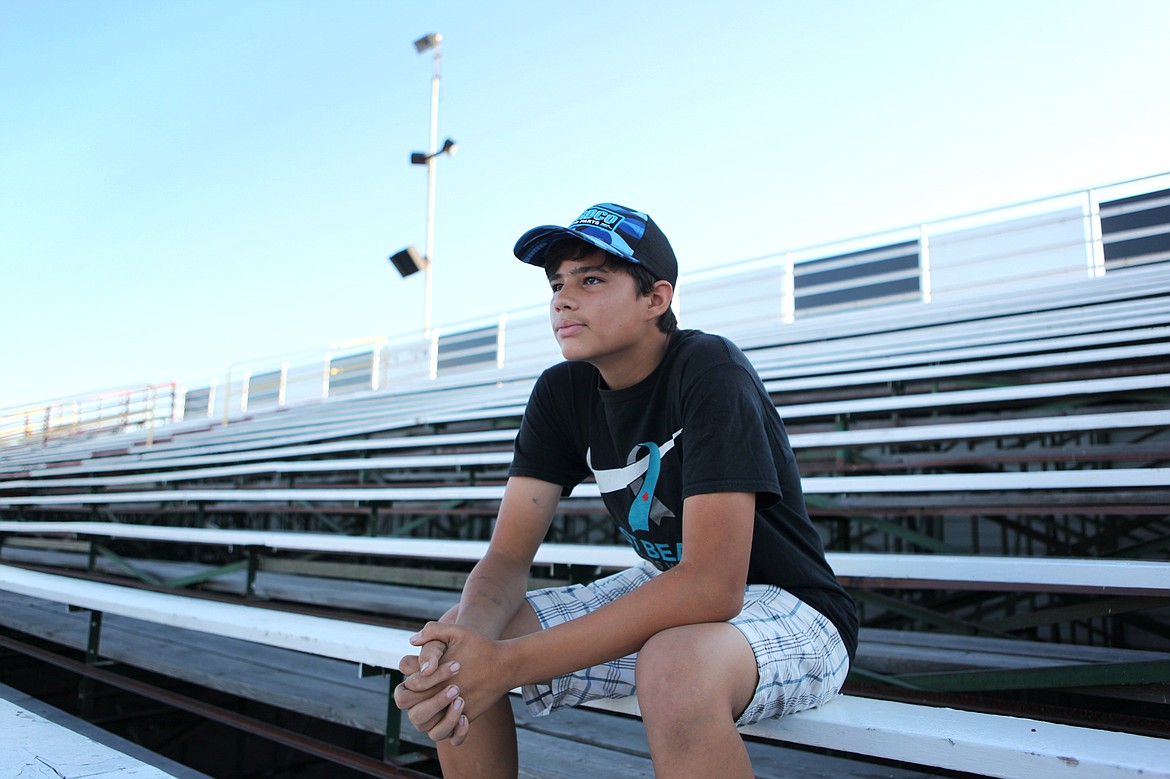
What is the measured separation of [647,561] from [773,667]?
0.42 meters

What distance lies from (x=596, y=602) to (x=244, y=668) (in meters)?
1.62

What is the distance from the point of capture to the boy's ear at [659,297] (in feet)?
3.75

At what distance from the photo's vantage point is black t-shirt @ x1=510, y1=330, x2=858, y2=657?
0.96m

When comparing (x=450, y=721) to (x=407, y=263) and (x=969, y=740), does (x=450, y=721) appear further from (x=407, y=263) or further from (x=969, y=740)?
(x=407, y=263)

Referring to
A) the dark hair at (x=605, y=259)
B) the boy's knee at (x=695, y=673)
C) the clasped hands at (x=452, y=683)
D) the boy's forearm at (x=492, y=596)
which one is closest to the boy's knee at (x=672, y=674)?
the boy's knee at (x=695, y=673)

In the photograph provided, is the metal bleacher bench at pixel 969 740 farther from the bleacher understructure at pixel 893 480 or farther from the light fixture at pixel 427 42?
the light fixture at pixel 427 42

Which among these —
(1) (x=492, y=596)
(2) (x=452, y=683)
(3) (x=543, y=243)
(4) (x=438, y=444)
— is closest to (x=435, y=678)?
(2) (x=452, y=683)

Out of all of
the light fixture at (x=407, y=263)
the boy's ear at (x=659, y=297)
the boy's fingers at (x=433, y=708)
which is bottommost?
the boy's fingers at (x=433, y=708)

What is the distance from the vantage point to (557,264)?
117 centimetres

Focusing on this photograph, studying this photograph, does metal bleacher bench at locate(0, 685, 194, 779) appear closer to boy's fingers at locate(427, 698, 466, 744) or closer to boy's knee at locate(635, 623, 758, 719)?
boy's fingers at locate(427, 698, 466, 744)

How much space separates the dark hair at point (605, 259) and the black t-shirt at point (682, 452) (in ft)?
0.29

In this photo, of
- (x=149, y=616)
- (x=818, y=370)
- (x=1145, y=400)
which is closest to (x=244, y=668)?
(x=149, y=616)

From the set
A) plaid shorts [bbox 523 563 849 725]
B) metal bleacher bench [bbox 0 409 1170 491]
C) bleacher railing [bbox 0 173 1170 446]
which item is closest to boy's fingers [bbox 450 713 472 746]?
plaid shorts [bbox 523 563 849 725]

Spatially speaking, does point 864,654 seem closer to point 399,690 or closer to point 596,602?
point 596,602
